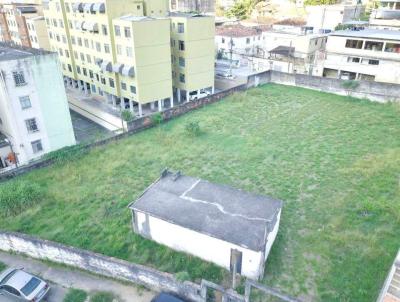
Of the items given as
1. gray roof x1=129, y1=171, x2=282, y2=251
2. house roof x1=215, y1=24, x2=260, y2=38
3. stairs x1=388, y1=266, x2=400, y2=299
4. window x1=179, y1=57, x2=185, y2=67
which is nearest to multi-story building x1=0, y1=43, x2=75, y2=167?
window x1=179, y1=57, x2=185, y2=67

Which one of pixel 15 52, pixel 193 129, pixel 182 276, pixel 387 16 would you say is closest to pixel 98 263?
pixel 182 276

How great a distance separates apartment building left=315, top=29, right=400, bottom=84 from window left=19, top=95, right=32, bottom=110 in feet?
96.9

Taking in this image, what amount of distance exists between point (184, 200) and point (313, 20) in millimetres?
47400

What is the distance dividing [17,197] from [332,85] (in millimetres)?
28495

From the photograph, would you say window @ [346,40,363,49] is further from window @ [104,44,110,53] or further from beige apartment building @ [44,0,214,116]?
window @ [104,44,110,53]

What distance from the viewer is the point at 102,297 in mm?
11273

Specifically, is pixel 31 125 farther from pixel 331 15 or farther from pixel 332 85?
pixel 331 15

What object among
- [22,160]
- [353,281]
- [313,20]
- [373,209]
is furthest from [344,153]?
[313,20]

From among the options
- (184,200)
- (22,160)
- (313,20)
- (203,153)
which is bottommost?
(22,160)

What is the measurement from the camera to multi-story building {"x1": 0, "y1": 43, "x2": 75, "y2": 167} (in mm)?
20688

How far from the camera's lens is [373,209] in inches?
556

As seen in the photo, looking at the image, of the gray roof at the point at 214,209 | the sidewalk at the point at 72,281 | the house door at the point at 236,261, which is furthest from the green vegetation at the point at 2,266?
the house door at the point at 236,261

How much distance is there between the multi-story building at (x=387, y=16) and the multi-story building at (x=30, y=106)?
40.3 m

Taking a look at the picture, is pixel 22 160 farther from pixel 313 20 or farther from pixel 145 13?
pixel 313 20
